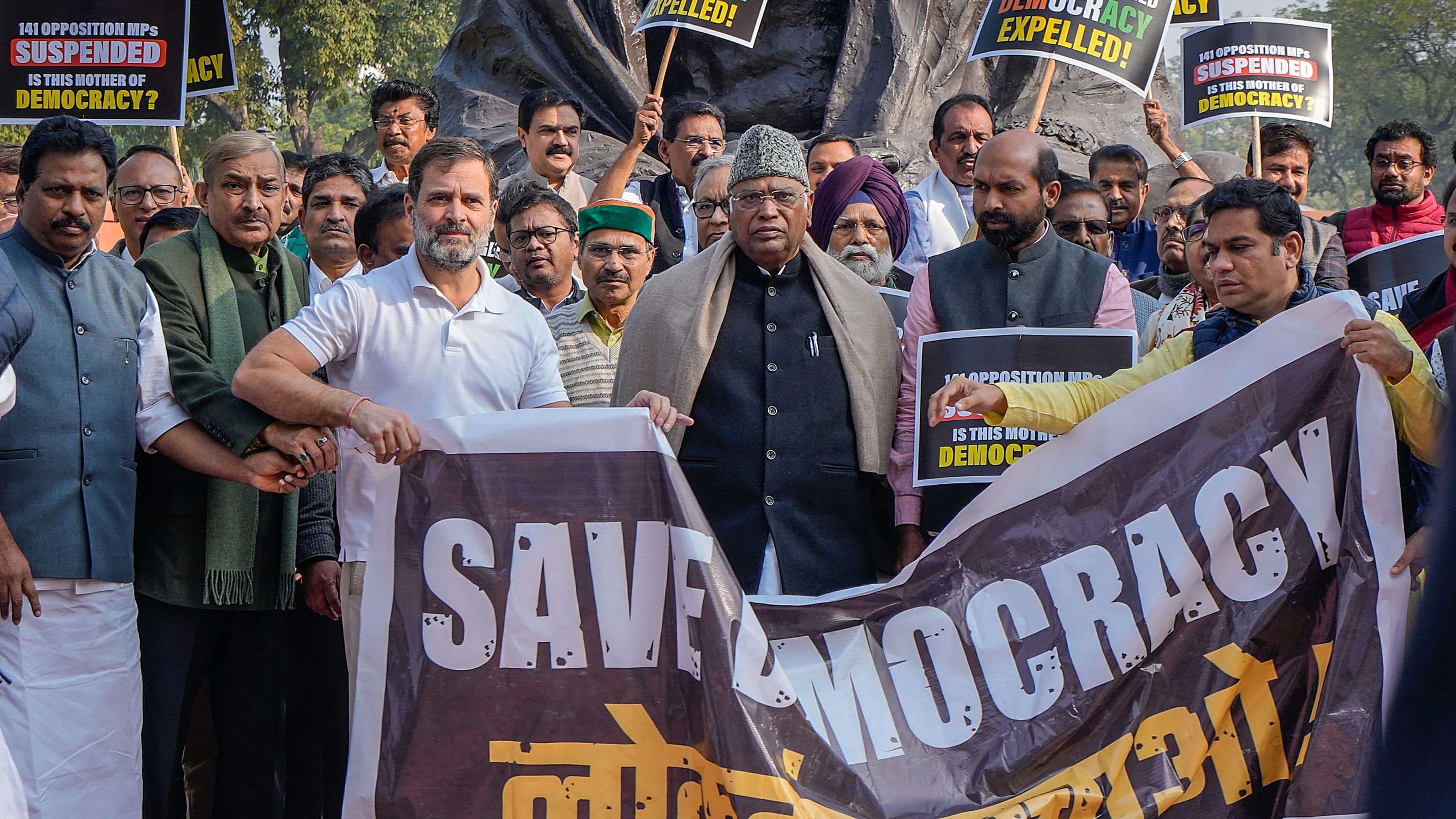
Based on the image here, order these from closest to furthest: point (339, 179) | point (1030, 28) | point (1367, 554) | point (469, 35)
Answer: point (1367, 554), point (339, 179), point (1030, 28), point (469, 35)

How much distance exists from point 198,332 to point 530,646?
1595 millimetres

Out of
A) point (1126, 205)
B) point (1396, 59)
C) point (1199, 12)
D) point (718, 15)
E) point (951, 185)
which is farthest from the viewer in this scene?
point (1396, 59)

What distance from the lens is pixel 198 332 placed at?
178 inches

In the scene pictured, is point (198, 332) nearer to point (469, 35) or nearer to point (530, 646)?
point (530, 646)

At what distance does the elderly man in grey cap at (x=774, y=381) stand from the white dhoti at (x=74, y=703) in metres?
1.61

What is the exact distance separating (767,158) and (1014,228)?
A: 80 cm

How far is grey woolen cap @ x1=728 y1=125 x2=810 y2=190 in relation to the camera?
176 inches

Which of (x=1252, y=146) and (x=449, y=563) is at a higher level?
(x=1252, y=146)

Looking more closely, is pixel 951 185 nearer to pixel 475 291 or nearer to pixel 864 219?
pixel 864 219

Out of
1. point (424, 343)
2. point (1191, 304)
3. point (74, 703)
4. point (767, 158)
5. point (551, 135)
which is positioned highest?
point (551, 135)

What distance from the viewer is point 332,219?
237 inches

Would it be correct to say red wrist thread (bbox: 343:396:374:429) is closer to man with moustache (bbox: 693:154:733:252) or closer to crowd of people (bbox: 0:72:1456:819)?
crowd of people (bbox: 0:72:1456:819)

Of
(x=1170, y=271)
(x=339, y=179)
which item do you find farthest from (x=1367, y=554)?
(x=339, y=179)

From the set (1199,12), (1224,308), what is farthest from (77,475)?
(1199,12)
